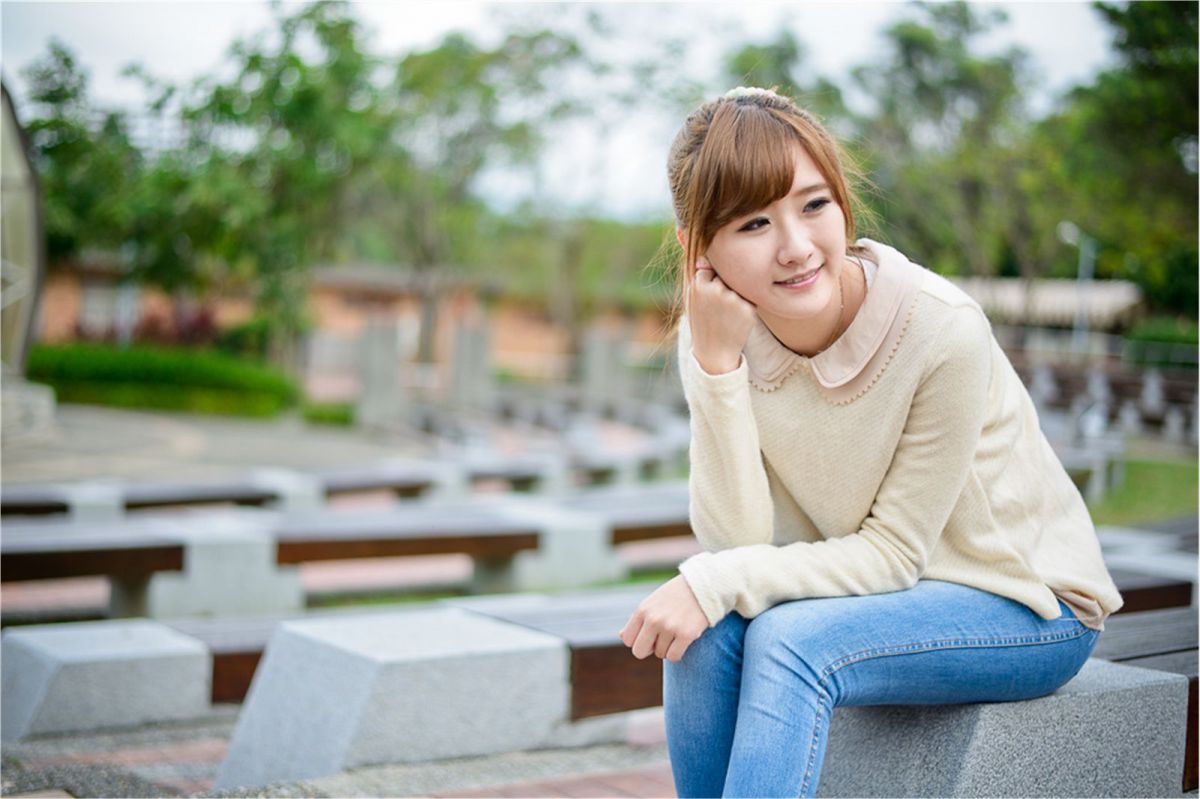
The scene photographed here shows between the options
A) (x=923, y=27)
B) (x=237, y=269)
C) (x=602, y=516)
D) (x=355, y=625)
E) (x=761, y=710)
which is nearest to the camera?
(x=761, y=710)

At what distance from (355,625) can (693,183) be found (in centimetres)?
171

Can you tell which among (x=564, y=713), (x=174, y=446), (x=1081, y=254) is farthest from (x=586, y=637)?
(x=1081, y=254)

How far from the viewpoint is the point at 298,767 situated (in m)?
3.04

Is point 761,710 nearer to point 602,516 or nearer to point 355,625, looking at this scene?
point 355,625

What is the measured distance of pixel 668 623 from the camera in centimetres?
204

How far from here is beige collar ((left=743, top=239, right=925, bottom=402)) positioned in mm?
2143

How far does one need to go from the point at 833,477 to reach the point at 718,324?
1.14 ft

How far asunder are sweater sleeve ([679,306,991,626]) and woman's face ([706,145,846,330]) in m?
0.23

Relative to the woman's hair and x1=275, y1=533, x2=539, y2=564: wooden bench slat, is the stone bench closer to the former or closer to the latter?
x1=275, y1=533, x2=539, y2=564: wooden bench slat

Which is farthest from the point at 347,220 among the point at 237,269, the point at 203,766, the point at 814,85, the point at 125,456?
the point at 203,766

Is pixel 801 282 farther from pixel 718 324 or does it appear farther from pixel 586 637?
pixel 586 637

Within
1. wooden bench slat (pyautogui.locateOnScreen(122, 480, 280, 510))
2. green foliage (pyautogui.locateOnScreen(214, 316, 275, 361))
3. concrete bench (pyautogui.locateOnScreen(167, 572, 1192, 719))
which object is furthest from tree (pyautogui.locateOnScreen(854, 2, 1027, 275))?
concrete bench (pyautogui.locateOnScreen(167, 572, 1192, 719))

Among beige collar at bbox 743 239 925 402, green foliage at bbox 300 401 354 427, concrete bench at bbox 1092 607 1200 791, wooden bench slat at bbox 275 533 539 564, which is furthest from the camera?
green foliage at bbox 300 401 354 427

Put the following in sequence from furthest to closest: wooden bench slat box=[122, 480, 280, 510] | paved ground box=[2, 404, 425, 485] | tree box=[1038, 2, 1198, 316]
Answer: paved ground box=[2, 404, 425, 485] → tree box=[1038, 2, 1198, 316] → wooden bench slat box=[122, 480, 280, 510]
